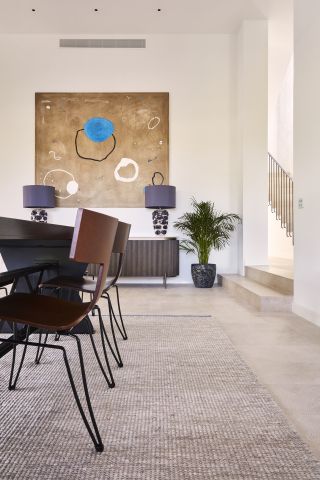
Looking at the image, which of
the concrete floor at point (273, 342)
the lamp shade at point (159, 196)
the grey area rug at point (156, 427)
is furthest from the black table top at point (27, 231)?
the lamp shade at point (159, 196)

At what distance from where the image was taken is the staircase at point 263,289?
12.5ft

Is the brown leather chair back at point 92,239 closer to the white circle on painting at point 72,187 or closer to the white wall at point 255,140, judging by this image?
the white wall at point 255,140

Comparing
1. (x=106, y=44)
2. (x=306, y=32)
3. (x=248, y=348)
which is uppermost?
(x=106, y=44)

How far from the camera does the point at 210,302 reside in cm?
438

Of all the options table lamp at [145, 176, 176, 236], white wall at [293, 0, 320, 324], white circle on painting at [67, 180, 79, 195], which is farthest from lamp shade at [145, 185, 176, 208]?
white wall at [293, 0, 320, 324]

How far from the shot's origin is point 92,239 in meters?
1.20

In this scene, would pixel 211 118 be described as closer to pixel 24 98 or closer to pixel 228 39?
pixel 228 39

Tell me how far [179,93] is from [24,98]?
2.58m

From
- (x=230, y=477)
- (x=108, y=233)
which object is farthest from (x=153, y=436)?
(x=108, y=233)

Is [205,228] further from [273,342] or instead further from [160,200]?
[273,342]

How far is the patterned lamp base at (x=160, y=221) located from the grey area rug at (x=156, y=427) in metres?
3.73

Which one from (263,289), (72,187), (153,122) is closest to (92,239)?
(263,289)

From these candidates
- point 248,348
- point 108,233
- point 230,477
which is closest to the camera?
point 230,477

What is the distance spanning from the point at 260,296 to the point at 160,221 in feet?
8.01
